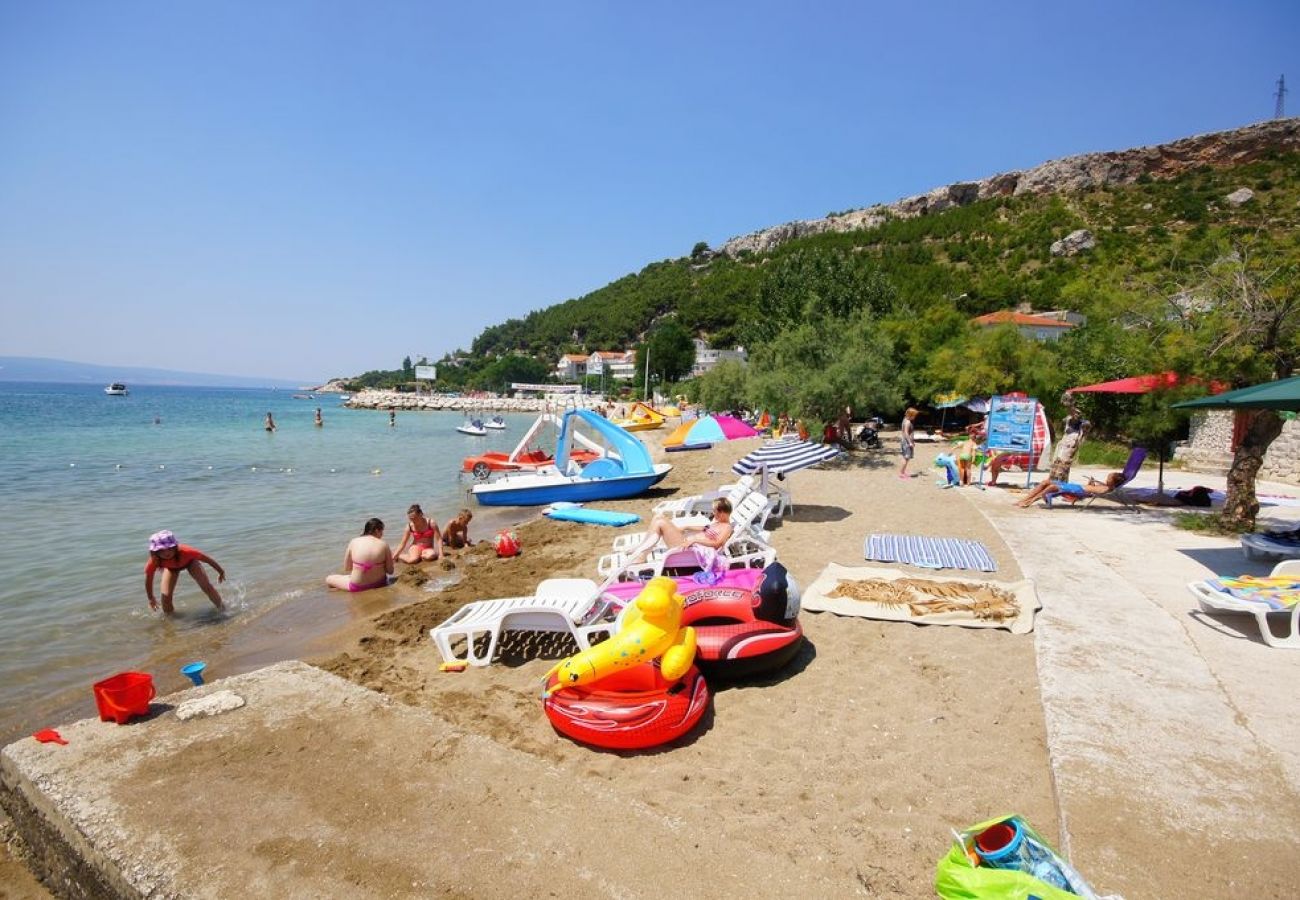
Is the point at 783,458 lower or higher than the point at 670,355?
lower

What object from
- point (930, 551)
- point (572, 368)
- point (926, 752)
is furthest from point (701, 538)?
point (572, 368)

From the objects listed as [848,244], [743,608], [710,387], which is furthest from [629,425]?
[848,244]

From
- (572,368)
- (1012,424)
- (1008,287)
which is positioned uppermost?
(1008,287)

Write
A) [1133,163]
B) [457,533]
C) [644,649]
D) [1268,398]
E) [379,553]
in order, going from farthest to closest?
1. [1133,163]
2. [457,533]
3. [379,553]
4. [1268,398]
5. [644,649]

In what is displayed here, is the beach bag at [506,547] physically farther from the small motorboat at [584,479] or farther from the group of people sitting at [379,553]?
the small motorboat at [584,479]

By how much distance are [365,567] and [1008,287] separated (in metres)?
59.9

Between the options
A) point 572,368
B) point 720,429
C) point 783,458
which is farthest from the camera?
point 572,368

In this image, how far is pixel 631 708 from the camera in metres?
→ 4.34

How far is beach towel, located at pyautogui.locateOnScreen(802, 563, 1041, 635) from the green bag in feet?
12.0

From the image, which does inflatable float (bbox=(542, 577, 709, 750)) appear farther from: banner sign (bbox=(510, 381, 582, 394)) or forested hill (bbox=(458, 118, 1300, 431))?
banner sign (bbox=(510, 381, 582, 394))

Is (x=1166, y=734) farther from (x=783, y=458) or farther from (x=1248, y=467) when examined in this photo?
(x=1248, y=467)

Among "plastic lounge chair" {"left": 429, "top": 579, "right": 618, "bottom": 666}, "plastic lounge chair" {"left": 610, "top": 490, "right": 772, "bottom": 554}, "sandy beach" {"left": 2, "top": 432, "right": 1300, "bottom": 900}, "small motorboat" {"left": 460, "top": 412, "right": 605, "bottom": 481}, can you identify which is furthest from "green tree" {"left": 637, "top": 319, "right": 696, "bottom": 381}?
"sandy beach" {"left": 2, "top": 432, "right": 1300, "bottom": 900}

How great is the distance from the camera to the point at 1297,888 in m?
2.85

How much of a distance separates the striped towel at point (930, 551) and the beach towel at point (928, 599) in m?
0.60
